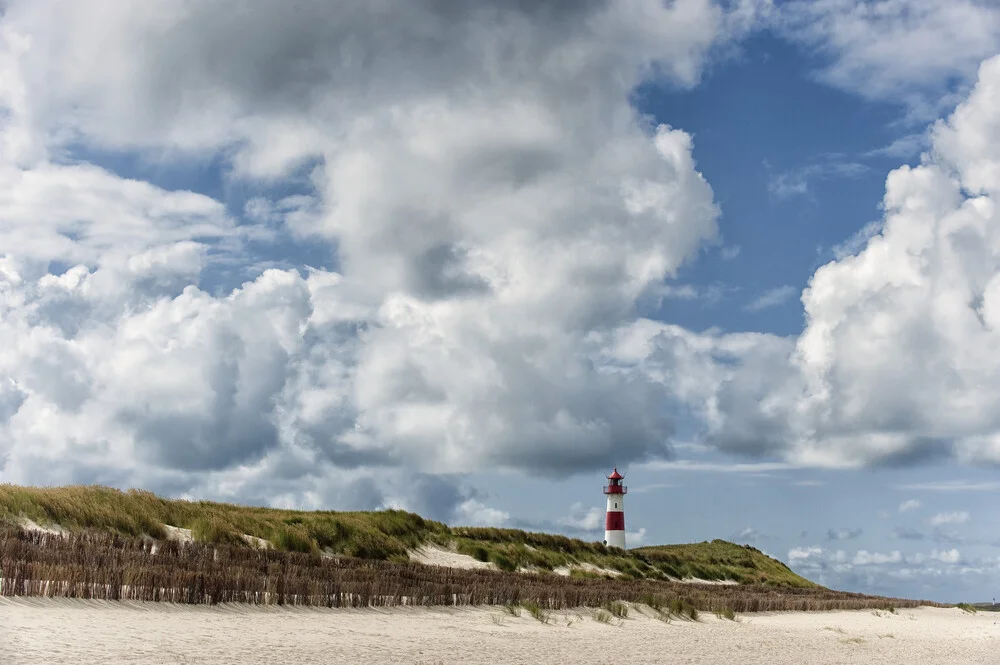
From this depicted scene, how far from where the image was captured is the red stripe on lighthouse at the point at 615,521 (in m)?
52.5

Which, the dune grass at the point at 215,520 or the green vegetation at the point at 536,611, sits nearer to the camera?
the green vegetation at the point at 536,611

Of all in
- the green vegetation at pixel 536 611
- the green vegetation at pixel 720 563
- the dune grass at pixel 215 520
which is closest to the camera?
the green vegetation at pixel 536 611

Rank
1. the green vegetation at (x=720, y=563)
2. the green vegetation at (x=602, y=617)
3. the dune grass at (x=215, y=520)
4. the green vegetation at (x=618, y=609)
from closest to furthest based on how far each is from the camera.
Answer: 1. the green vegetation at (x=602, y=617)
2. the green vegetation at (x=618, y=609)
3. the dune grass at (x=215, y=520)
4. the green vegetation at (x=720, y=563)

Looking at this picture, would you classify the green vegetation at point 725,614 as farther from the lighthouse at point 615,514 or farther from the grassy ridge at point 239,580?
the lighthouse at point 615,514

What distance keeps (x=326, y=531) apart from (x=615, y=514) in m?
27.7

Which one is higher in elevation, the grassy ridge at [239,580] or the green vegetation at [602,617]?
the grassy ridge at [239,580]

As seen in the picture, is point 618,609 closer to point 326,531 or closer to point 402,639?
point 402,639

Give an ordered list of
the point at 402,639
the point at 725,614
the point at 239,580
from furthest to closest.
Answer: the point at 725,614
the point at 239,580
the point at 402,639

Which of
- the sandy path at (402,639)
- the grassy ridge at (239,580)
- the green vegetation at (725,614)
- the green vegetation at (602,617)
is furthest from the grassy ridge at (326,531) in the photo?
the green vegetation at (725,614)

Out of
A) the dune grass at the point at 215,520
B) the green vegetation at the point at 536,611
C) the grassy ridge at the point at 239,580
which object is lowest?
the green vegetation at the point at 536,611

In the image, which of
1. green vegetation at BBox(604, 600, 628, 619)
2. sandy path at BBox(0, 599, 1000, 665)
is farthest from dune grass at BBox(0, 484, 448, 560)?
green vegetation at BBox(604, 600, 628, 619)

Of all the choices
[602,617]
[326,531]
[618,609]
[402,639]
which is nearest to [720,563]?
[326,531]

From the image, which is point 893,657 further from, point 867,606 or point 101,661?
point 867,606

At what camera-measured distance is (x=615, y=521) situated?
173ft
